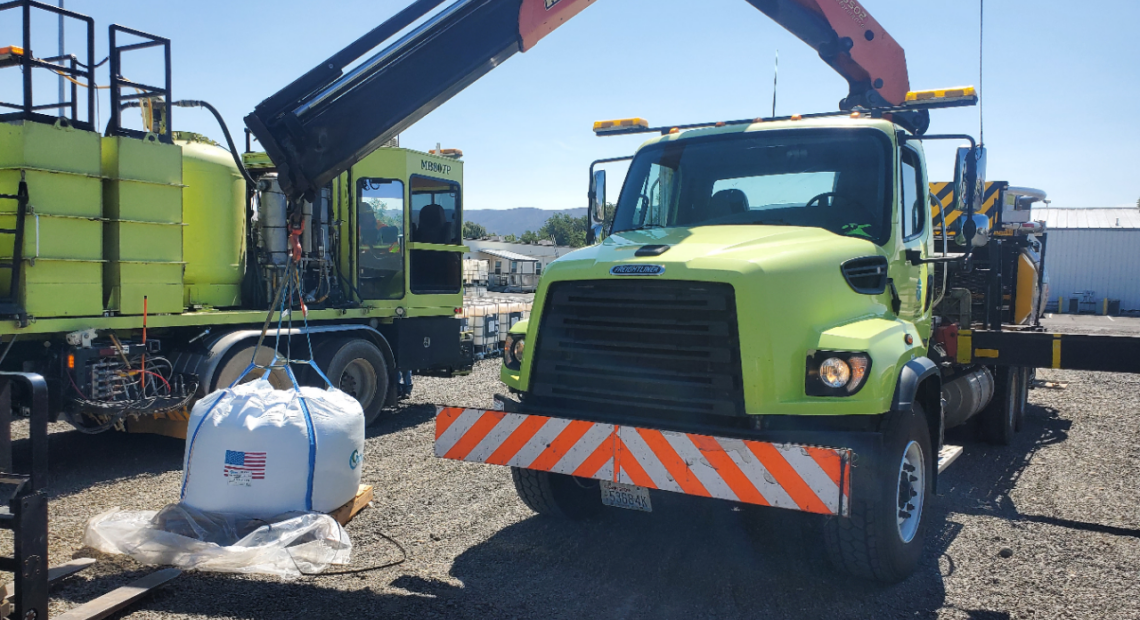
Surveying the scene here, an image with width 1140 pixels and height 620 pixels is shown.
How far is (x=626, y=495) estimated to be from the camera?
443cm

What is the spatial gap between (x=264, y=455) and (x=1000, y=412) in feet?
22.2

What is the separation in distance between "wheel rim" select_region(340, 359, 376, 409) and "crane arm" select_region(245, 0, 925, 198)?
3.49m

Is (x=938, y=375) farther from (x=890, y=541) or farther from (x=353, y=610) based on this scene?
(x=353, y=610)

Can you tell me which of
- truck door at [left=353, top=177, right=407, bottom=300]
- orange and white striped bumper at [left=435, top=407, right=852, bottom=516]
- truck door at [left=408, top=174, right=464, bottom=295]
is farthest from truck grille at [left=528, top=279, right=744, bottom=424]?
truck door at [left=408, top=174, right=464, bottom=295]

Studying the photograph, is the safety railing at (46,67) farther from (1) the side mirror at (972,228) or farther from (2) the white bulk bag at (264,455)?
(1) the side mirror at (972,228)

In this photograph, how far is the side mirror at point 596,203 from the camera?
6.11m

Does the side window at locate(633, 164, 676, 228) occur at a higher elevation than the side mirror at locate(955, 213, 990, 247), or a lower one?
higher

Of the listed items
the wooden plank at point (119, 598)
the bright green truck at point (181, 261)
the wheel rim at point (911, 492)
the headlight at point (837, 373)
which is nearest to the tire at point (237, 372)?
the bright green truck at point (181, 261)

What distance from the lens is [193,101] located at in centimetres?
671

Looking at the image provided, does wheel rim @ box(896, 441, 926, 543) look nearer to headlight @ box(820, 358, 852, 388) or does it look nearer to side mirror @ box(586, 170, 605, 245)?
headlight @ box(820, 358, 852, 388)

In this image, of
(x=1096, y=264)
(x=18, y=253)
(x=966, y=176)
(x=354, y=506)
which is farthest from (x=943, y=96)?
(x=1096, y=264)

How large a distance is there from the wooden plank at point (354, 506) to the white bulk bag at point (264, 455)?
0.16m

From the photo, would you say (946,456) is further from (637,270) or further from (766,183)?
(637,270)

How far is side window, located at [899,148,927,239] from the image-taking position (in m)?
5.11
